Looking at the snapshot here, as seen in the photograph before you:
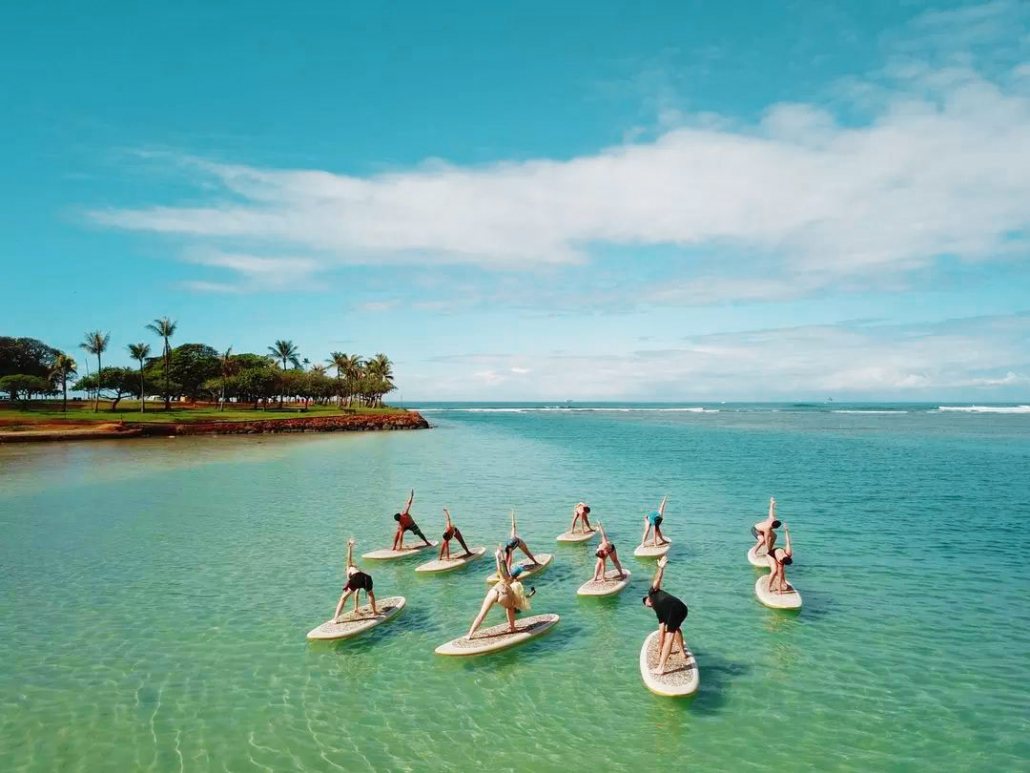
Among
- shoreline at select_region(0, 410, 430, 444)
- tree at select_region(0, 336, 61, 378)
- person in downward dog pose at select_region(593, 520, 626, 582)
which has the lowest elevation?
person in downward dog pose at select_region(593, 520, 626, 582)

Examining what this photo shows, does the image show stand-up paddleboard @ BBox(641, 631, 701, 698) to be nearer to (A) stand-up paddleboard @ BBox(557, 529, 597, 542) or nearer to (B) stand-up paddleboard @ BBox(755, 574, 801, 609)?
(B) stand-up paddleboard @ BBox(755, 574, 801, 609)

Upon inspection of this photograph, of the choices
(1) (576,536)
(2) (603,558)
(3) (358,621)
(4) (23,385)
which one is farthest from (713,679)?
(4) (23,385)

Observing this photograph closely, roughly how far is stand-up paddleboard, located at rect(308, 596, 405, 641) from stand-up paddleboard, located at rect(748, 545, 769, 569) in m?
12.6

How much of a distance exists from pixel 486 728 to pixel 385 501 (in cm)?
2617

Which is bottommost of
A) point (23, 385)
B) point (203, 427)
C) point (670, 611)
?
point (670, 611)

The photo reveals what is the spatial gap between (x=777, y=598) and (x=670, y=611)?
645cm

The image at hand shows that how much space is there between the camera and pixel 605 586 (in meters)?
20.0

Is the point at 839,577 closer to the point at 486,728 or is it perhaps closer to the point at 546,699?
the point at 546,699

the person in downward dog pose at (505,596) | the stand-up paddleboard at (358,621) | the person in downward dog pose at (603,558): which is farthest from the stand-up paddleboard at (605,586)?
the stand-up paddleboard at (358,621)

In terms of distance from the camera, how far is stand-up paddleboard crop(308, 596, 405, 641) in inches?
635

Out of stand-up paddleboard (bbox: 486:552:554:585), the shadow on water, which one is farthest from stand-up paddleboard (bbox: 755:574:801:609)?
stand-up paddleboard (bbox: 486:552:554:585)

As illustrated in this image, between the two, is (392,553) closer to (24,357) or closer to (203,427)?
(203,427)

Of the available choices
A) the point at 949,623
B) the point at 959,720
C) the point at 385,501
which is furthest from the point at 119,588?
the point at 949,623

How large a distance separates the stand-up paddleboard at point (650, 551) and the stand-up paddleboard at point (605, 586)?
331cm
